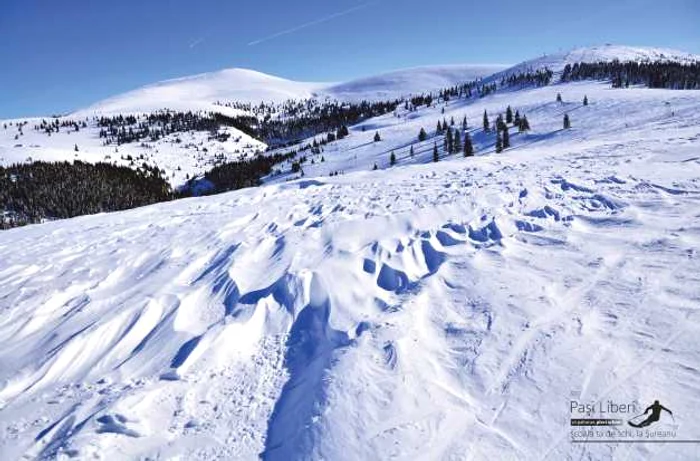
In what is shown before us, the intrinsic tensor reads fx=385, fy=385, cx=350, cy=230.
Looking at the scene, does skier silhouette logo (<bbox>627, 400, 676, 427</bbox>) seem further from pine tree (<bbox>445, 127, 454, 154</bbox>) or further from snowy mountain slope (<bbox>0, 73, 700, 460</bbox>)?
pine tree (<bbox>445, 127, 454, 154</bbox>)

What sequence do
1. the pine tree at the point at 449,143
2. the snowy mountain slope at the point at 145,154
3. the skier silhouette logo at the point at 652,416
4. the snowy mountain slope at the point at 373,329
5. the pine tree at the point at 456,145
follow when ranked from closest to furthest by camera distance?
the skier silhouette logo at the point at 652,416 < the snowy mountain slope at the point at 373,329 < the pine tree at the point at 456,145 < the pine tree at the point at 449,143 < the snowy mountain slope at the point at 145,154

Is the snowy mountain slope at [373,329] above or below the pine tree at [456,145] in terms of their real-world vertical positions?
above

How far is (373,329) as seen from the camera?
7281 mm

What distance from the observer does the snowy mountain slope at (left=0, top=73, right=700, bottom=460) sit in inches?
209

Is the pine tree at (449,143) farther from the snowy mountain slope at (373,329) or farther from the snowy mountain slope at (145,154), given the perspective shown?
the snowy mountain slope at (145,154)

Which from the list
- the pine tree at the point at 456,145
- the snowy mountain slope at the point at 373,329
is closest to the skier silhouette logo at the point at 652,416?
the snowy mountain slope at the point at 373,329

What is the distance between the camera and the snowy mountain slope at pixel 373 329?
532cm

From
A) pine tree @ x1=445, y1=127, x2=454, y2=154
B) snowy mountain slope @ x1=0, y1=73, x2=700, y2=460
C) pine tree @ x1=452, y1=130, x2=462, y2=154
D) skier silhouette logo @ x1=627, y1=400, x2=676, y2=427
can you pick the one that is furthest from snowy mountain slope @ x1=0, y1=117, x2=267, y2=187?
skier silhouette logo @ x1=627, y1=400, x2=676, y2=427

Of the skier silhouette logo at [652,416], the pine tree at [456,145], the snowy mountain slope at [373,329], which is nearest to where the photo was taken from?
the skier silhouette logo at [652,416]

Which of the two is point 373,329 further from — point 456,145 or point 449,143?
point 449,143

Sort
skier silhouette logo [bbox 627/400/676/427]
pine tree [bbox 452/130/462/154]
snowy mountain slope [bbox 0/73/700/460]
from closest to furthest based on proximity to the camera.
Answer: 1. skier silhouette logo [bbox 627/400/676/427]
2. snowy mountain slope [bbox 0/73/700/460]
3. pine tree [bbox 452/130/462/154]

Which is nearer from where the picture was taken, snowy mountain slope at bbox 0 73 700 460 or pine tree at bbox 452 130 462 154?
snowy mountain slope at bbox 0 73 700 460

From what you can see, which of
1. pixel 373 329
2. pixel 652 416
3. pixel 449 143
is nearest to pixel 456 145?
pixel 449 143

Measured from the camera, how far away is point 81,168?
131 metres
